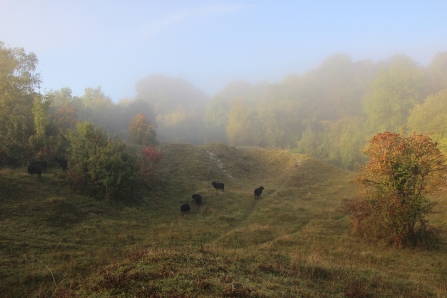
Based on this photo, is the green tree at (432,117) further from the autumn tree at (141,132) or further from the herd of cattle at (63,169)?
the autumn tree at (141,132)

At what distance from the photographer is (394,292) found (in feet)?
27.3

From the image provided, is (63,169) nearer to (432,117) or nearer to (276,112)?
(432,117)

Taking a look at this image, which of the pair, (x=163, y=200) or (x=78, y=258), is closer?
(x=78, y=258)

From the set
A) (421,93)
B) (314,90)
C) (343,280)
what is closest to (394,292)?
(343,280)

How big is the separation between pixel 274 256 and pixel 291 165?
3255 cm

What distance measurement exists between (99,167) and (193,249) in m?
13.2

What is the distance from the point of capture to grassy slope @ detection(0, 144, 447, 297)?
6941mm

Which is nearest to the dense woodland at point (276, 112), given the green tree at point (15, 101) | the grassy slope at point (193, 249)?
the green tree at point (15, 101)

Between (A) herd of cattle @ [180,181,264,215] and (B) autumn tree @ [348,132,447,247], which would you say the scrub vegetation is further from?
(A) herd of cattle @ [180,181,264,215]

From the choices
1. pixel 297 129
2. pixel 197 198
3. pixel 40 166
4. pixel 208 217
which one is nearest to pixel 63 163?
pixel 40 166

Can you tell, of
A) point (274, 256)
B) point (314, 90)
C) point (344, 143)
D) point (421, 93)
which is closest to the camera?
point (274, 256)

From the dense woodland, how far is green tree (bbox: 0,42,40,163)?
0.28 ft

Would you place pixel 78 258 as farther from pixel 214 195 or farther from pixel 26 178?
pixel 214 195

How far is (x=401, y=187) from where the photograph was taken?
47.6 ft
